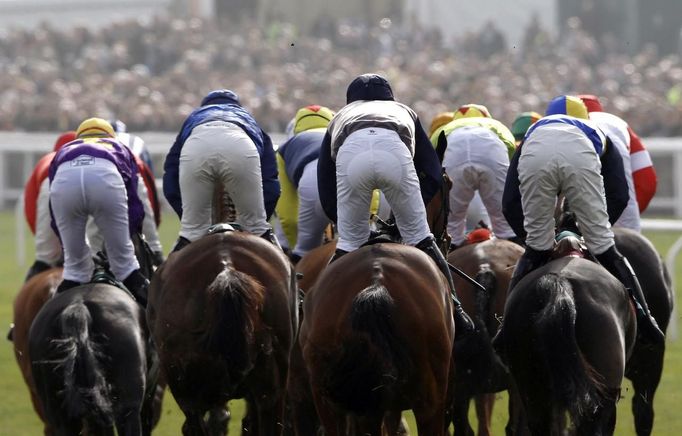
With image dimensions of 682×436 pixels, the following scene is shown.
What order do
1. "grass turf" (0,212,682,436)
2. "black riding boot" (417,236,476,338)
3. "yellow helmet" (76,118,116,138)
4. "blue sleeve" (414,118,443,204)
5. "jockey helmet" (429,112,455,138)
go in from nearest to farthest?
1. "black riding boot" (417,236,476,338)
2. "blue sleeve" (414,118,443,204)
3. "grass turf" (0,212,682,436)
4. "yellow helmet" (76,118,116,138)
5. "jockey helmet" (429,112,455,138)

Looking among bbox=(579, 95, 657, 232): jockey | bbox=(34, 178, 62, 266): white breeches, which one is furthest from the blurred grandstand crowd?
bbox=(34, 178, 62, 266): white breeches

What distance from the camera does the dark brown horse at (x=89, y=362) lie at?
21.2 ft

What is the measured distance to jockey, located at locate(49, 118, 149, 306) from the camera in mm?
7281

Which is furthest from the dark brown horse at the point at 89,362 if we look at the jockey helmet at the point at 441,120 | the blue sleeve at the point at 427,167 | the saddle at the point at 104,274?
the jockey helmet at the point at 441,120

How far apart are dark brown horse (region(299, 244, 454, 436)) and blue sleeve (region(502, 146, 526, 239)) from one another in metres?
0.76

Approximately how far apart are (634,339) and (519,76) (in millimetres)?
15868

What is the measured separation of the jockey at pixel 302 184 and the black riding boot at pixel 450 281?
6.47ft

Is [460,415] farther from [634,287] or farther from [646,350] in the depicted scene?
[634,287]

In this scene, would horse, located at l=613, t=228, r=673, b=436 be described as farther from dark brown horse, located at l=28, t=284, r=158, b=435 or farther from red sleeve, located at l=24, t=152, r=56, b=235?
red sleeve, located at l=24, t=152, r=56, b=235

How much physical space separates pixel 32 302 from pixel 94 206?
871 mm

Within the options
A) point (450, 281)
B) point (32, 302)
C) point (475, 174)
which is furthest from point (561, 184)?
point (32, 302)

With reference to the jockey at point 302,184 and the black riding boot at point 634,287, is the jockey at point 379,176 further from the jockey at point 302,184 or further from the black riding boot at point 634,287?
the jockey at point 302,184

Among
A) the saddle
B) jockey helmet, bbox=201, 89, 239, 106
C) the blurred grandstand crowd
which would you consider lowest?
the blurred grandstand crowd

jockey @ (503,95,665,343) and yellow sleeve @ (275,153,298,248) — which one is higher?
jockey @ (503,95,665,343)
